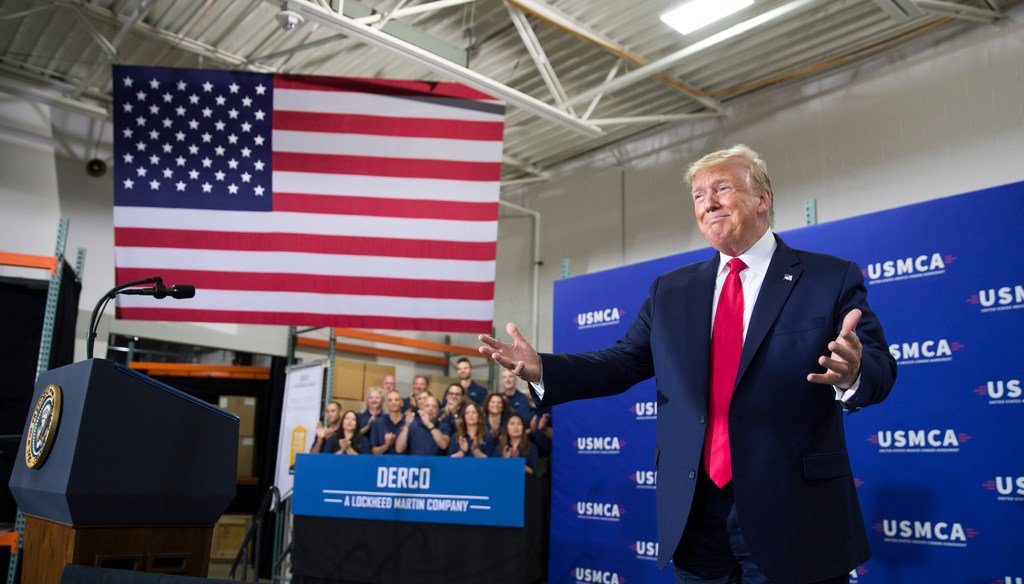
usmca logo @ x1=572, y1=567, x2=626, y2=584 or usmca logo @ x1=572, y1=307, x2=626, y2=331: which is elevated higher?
usmca logo @ x1=572, y1=307, x2=626, y2=331

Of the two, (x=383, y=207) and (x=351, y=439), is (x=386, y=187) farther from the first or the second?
(x=351, y=439)

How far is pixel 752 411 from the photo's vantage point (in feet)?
5.34

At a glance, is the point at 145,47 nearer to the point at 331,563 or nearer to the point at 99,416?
the point at 331,563

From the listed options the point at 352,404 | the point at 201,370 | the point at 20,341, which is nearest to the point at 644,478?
the point at 20,341

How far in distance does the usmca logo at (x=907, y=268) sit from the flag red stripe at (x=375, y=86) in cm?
291

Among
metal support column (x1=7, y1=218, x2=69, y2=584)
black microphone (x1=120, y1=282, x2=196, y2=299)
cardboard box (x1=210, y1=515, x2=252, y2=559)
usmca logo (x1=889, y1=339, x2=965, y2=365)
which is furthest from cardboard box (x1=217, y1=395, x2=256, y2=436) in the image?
usmca logo (x1=889, y1=339, x2=965, y2=365)

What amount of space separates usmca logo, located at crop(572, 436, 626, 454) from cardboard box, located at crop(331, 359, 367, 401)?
503 cm

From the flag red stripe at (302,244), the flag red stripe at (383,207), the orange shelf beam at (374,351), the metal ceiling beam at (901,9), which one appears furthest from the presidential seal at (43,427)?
the orange shelf beam at (374,351)

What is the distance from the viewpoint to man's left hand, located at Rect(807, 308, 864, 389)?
142cm

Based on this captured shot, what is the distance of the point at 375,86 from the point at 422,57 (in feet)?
3.09

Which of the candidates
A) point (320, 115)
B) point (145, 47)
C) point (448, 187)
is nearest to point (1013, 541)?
point (448, 187)

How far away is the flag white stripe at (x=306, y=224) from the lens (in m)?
5.20

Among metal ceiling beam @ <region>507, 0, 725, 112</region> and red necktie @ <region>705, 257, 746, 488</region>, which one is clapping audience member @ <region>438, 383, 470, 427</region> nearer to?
metal ceiling beam @ <region>507, 0, 725, 112</region>

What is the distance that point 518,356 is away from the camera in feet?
5.92
